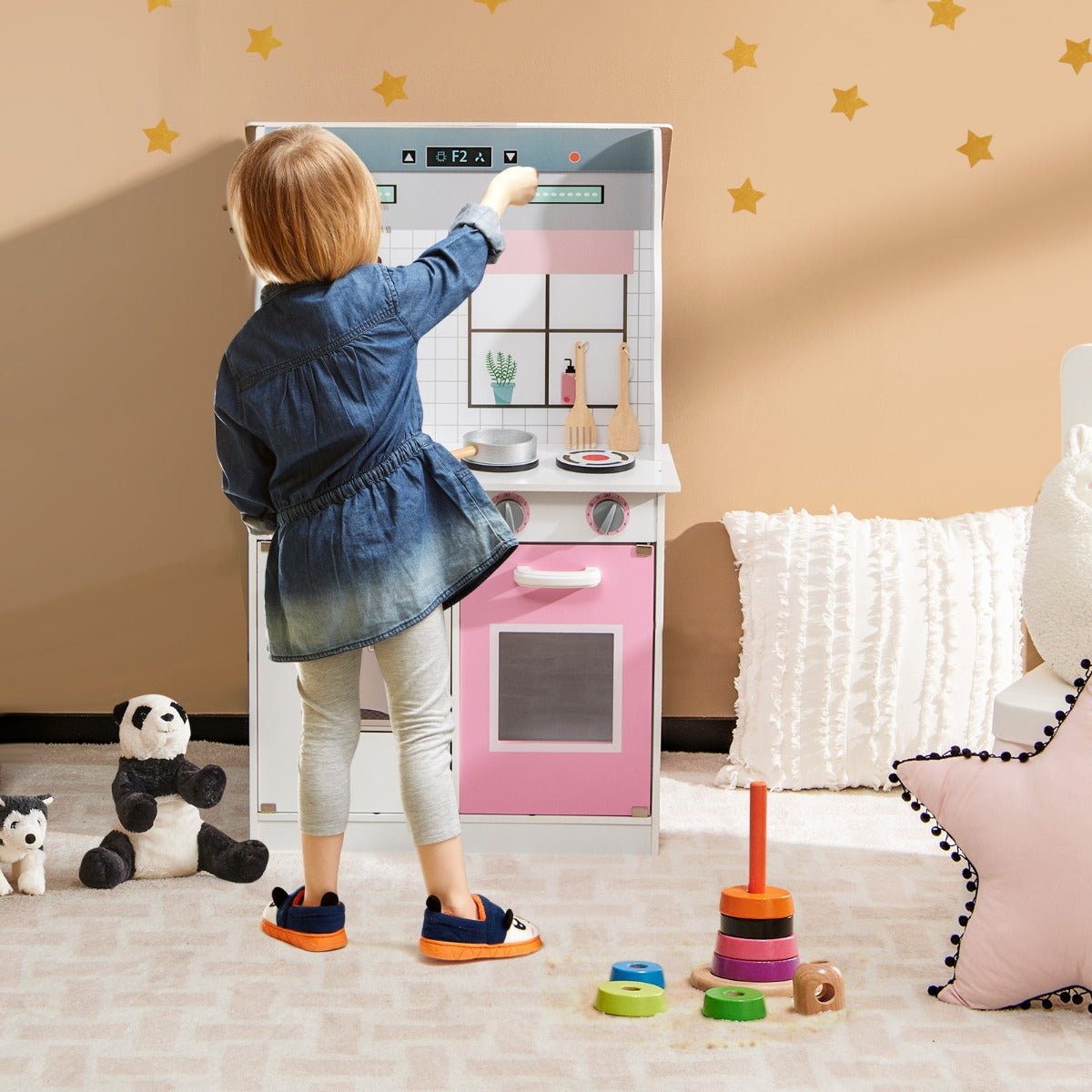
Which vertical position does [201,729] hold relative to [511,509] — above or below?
below

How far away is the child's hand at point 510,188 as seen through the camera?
1946 mm

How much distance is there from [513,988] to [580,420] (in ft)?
3.51

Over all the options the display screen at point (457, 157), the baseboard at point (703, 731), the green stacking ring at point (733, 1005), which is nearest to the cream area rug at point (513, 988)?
the green stacking ring at point (733, 1005)

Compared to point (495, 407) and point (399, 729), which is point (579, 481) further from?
point (399, 729)

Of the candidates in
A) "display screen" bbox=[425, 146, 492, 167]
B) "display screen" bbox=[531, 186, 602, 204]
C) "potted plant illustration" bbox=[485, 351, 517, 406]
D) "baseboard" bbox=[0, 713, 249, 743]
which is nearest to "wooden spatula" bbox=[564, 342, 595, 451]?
"potted plant illustration" bbox=[485, 351, 517, 406]

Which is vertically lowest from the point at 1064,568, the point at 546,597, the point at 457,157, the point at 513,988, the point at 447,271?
the point at 513,988

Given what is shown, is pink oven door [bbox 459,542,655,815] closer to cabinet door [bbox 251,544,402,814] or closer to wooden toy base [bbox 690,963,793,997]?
cabinet door [bbox 251,544,402,814]

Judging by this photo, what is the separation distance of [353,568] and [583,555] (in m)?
0.57

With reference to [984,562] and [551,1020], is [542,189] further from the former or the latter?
[551,1020]

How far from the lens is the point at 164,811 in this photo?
2229mm

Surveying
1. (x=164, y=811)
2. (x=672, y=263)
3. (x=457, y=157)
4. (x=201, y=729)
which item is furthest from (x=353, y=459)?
(x=201, y=729)

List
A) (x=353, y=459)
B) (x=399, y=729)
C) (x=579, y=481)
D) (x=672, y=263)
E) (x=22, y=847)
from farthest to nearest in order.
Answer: (x=672, y=263)
(x=579, y=481)
(x=22, y=847)
(x=399, y=729)
(x=353, y=459)

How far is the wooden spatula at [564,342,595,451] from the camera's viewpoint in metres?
2.53

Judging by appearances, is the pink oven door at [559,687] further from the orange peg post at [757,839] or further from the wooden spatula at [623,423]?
the orange peg post at [757,839]
